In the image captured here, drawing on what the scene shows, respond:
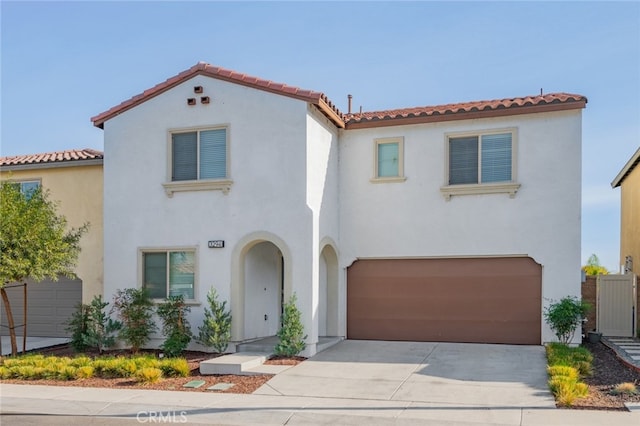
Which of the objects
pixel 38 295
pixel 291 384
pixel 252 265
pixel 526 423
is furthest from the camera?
pixel 38 295

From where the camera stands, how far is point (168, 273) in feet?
49.9

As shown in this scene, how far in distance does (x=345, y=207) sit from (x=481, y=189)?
347 centimetres

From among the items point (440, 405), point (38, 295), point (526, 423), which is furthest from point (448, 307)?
point (38, 295)

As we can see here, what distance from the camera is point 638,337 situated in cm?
1638

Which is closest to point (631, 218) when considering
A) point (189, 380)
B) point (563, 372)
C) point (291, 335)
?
point (563, 372)

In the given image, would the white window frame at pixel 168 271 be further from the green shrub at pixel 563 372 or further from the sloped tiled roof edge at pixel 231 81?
the green shrub at pixel 563 372

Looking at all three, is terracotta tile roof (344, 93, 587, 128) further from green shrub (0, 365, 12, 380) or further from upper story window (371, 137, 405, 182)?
green shrub (0, 365, 12, 380)

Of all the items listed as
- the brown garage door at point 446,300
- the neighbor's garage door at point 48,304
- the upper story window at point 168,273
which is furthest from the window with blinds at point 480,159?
the neighbor's garage door at point 48,304

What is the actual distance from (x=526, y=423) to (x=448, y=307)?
22.8 feet

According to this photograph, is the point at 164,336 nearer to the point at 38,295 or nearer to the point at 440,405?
the point at 38,295

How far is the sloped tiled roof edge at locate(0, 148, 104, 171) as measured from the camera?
17609mm

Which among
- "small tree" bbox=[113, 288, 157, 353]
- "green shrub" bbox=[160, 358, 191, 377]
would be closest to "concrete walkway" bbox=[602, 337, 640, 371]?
"green shrub" bbox=[160, 358, 191, 377]

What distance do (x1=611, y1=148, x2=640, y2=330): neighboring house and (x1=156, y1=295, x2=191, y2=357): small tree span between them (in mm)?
13413

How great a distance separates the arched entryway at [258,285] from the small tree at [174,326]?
114 centimetres
